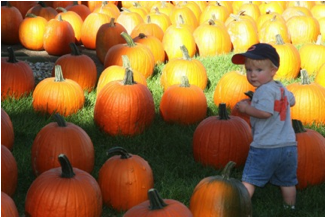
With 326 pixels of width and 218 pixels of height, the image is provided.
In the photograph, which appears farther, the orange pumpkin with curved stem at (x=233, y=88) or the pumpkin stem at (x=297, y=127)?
the orange pumpkin with curved stem at (x=233, y=88)

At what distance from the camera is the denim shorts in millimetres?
4391

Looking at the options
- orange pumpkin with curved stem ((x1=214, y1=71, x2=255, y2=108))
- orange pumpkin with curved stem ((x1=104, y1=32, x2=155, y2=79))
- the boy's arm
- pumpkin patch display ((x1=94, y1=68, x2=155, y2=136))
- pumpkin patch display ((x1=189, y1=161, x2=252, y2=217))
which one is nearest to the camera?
pumpkin patch display ((x1=189, y1=161, x2=252, y2=217))

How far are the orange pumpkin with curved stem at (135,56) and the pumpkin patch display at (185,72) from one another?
0.36 m

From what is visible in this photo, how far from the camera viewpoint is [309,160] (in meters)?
4.78

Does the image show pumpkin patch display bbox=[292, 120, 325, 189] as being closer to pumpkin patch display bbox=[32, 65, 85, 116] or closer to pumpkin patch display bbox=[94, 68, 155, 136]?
pumpkin patch display bbox=[94, 68, 155, 136]

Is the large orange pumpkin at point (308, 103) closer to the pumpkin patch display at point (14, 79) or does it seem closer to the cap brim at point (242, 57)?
the cap brim at point (242, 57)

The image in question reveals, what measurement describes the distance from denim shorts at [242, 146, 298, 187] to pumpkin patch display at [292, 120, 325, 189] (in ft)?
1.01

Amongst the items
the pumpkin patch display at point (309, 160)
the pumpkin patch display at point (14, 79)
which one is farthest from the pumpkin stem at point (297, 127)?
the pumpkin patch display at point (14, 79)

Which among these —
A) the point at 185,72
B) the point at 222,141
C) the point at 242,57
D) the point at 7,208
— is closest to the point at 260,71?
the point at 242,57

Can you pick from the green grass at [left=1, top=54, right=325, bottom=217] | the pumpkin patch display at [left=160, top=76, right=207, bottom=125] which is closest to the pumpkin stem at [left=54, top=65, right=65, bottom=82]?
the green grass at [left=1, top=54, right=325, bottom=217]

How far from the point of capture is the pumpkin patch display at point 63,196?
390 centimetres

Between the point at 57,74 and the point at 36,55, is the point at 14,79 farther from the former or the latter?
the point at 36,55

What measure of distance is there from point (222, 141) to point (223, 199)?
1177mm

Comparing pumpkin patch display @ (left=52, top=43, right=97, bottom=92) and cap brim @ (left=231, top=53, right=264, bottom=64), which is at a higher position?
cap brim @ (left=231, top=53, right=264, bottom=64)
